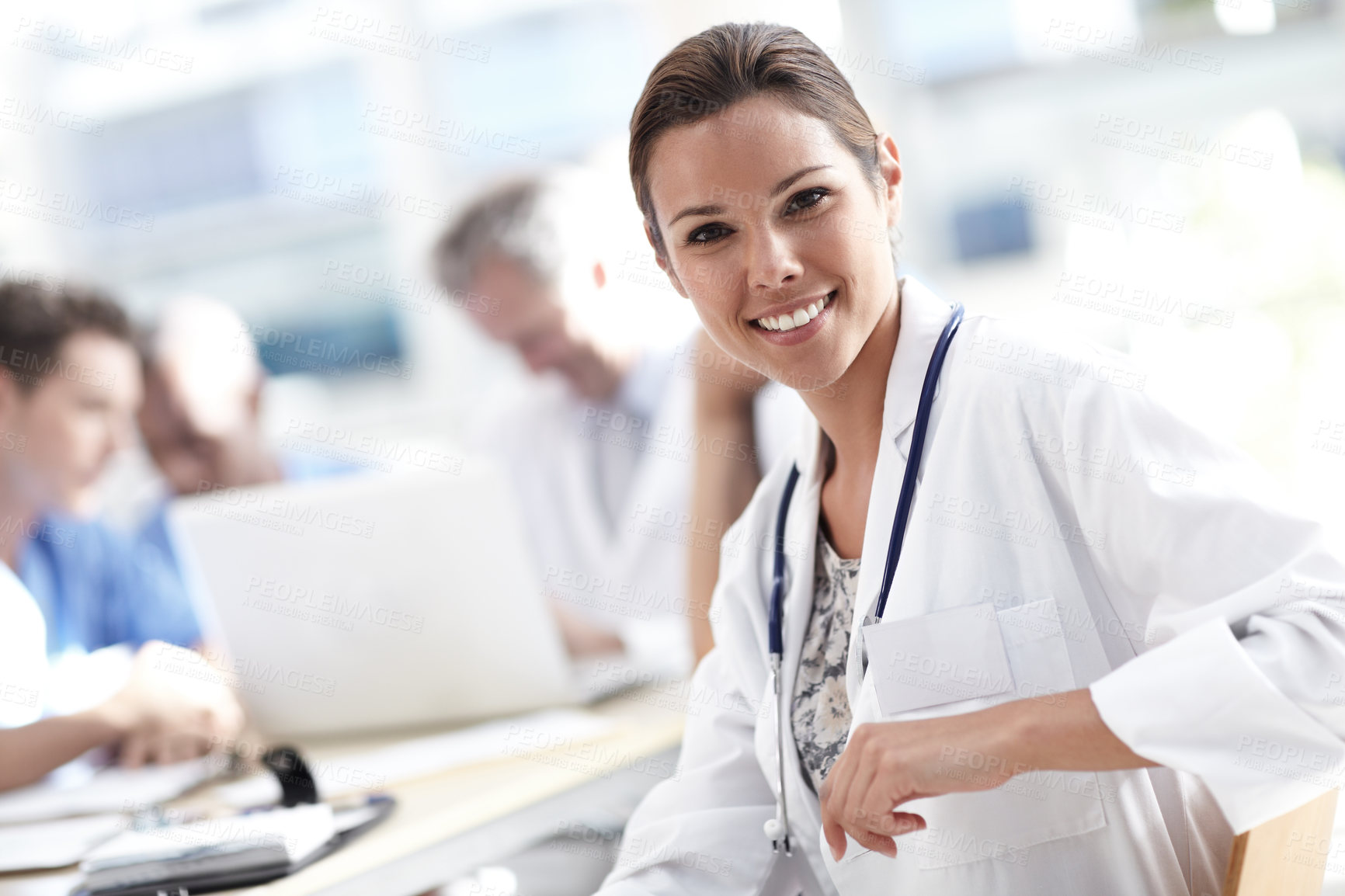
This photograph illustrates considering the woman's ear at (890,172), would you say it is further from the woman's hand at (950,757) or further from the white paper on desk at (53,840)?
the white paper on desk at (53,840)

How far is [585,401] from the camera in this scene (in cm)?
289

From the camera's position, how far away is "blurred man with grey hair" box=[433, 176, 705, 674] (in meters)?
2.62

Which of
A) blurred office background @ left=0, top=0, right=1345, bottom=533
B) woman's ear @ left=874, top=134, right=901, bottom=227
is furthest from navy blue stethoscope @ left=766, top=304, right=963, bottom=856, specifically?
blurred office background @ left=0, top=0, right=1345, bottom=533

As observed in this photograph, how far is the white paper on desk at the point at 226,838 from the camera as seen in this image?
1396 millimetres

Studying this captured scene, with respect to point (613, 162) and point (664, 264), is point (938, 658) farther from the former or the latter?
point (613, 162)

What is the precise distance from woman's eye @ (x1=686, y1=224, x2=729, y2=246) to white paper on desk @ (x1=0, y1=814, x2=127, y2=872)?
115 cm

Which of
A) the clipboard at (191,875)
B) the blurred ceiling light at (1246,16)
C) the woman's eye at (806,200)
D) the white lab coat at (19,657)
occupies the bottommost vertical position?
the clipboard at (191,875)

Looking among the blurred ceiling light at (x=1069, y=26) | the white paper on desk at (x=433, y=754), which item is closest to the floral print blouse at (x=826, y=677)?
the white paper on desk at (x=433, y=754)

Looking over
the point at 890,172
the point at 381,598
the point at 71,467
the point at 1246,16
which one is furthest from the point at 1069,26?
the point at 71,467

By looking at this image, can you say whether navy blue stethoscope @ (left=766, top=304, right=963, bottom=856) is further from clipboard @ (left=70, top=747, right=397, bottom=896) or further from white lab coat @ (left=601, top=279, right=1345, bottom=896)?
clipboard @ (left=70, top=747, right=397, bottom=896)

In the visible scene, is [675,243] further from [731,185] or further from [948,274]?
[948,274]

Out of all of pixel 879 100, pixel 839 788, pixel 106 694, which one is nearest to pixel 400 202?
pixel 879 100

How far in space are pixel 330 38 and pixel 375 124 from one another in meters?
0.38

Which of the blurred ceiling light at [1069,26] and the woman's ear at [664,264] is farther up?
the blurred ceiling light at [1069,26]
